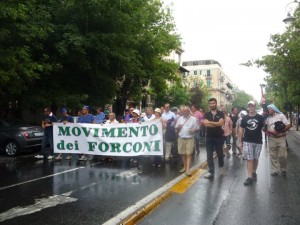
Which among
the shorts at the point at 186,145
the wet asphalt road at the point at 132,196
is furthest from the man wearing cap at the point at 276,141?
the shorts at the point at 186,145

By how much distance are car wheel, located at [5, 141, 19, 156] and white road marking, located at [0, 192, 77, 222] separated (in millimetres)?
6962

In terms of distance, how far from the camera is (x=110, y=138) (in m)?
10.9

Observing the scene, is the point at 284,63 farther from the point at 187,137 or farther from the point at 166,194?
the point at 166,194

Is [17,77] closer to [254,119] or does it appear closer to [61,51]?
[61,51]

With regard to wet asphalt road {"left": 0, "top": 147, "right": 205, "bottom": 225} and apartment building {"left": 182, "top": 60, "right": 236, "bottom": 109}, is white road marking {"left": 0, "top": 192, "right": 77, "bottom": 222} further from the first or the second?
apartment building {"left": 182, "top": 60, "right": 236, "bottom": 109}

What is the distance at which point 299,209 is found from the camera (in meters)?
5.90

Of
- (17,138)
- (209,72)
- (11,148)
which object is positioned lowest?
(11,148)

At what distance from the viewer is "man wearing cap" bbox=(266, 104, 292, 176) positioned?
886cm

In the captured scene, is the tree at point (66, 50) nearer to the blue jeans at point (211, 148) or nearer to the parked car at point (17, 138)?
the parked car at point (17, 138)

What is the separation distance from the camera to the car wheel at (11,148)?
13123mm

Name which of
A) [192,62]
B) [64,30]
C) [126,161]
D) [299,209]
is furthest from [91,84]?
[192,62]

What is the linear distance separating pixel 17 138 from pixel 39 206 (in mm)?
7671

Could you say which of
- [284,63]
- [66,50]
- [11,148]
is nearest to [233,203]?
[11,148]

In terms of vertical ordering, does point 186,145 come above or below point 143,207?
above
